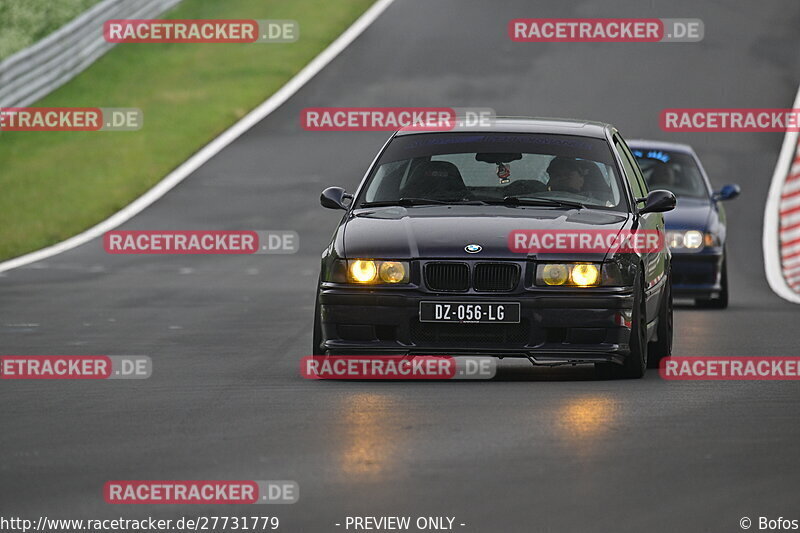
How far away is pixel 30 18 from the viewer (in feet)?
136

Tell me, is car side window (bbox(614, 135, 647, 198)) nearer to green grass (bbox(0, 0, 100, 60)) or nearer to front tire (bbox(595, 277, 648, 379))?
front tire (bbox(595, 277, 648, 379))

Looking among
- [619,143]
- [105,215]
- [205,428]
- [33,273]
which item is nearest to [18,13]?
[105,215]

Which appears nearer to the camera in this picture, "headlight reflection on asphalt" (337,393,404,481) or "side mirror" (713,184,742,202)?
"headlight reflection on asphalt" (337,393,404,481)

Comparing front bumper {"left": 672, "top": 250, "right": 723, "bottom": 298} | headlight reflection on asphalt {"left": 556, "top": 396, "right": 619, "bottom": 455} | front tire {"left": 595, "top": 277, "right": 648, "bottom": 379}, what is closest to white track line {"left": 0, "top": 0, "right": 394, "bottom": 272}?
front bumper {"left": 672, "top": 250, "right": 723, "bottom": 298}

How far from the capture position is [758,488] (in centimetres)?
737

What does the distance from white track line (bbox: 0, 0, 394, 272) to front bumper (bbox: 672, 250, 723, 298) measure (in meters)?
8.29

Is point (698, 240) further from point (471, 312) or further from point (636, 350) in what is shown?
point (471, 312)

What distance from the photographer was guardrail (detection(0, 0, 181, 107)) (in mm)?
34344

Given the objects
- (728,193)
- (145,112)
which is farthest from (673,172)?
(145,112)

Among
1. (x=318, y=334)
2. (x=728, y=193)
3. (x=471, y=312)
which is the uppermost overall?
(x=728, y=193)

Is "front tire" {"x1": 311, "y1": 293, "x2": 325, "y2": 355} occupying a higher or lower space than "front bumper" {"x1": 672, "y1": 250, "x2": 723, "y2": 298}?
higher

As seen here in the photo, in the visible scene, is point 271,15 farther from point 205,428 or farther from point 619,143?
point 205,428

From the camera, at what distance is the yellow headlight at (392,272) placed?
35.8ft

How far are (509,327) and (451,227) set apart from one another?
74 centimetres
